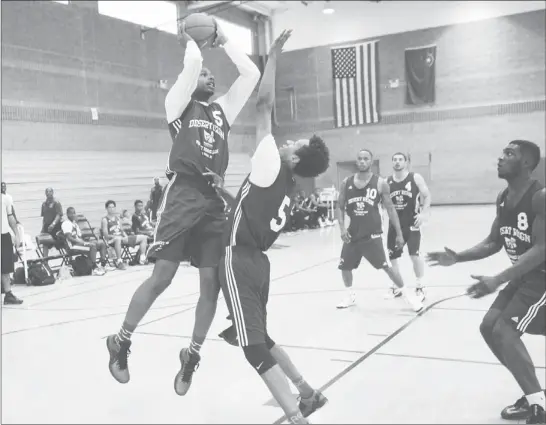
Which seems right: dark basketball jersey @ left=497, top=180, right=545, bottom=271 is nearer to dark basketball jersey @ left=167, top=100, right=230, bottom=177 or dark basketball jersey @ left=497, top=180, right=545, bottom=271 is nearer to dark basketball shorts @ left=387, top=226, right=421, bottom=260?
dark basketball jersey @ left=167, top=100, right=230, bottom=177

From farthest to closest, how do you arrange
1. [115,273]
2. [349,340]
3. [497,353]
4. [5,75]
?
[5,75] → [115,273] → [349,340] → [497,353]

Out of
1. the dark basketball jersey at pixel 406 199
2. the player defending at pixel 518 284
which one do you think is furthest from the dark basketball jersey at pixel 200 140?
the dark basketball jersey at pixel 406 199

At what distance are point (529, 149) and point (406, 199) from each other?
15.8 ft

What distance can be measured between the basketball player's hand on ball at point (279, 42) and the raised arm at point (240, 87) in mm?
156

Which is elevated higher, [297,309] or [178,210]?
[178,210]

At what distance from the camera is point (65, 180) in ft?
12.0

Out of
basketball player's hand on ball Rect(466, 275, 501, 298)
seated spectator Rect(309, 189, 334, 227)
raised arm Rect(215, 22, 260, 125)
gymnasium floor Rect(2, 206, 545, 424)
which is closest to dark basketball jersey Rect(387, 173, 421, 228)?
gymnasium floor Rect(2, 206, 545, 424)

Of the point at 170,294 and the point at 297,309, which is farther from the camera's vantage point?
the point at 170,294

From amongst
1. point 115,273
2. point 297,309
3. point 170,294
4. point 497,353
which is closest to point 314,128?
point 497,353

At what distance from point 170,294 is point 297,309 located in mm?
2385

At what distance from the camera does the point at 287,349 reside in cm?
595

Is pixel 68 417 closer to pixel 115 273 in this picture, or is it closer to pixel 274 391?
pixel 274 391

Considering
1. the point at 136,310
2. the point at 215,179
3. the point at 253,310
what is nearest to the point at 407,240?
the point at 253,310

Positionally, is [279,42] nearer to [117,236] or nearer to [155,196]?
[155,196]
